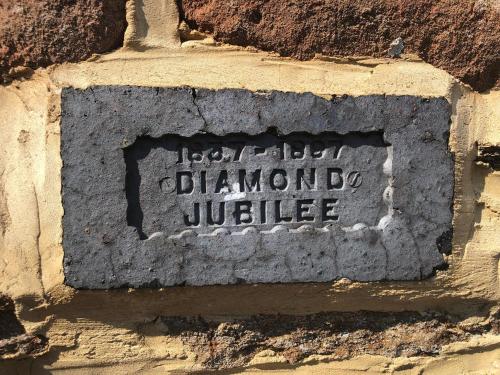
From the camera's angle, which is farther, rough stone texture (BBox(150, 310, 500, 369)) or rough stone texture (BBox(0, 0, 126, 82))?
rough stone texture (BBox(150, 310, 500, 369))

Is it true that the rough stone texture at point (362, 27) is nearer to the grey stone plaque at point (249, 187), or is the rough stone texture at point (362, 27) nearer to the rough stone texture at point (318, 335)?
the grey stone plaque at point (249, 187)

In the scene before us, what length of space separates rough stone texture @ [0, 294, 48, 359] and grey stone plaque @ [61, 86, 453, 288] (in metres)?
0.18

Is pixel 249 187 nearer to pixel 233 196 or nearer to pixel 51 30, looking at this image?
pixel 233 196

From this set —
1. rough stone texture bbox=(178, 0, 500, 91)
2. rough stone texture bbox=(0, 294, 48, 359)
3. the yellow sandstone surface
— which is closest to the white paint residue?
the yellow sandstone surface

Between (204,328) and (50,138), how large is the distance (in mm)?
541

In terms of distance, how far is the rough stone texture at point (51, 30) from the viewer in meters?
1.04

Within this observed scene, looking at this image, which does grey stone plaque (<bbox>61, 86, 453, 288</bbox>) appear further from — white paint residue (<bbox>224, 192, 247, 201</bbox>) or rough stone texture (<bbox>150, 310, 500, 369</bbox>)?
rough stone texture (<bbox>150, 310, 500, 369</bbox>)

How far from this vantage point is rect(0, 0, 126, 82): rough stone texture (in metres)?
1.04

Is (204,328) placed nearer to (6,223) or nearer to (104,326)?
(104,326)

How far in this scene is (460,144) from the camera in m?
1.13

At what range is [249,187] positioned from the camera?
108 cm

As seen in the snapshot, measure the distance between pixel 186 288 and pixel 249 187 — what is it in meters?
0.26

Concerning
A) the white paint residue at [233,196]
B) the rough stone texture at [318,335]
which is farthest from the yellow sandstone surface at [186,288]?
the white paint residue at [233,196]

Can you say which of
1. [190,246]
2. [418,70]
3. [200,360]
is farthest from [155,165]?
[418,70]
